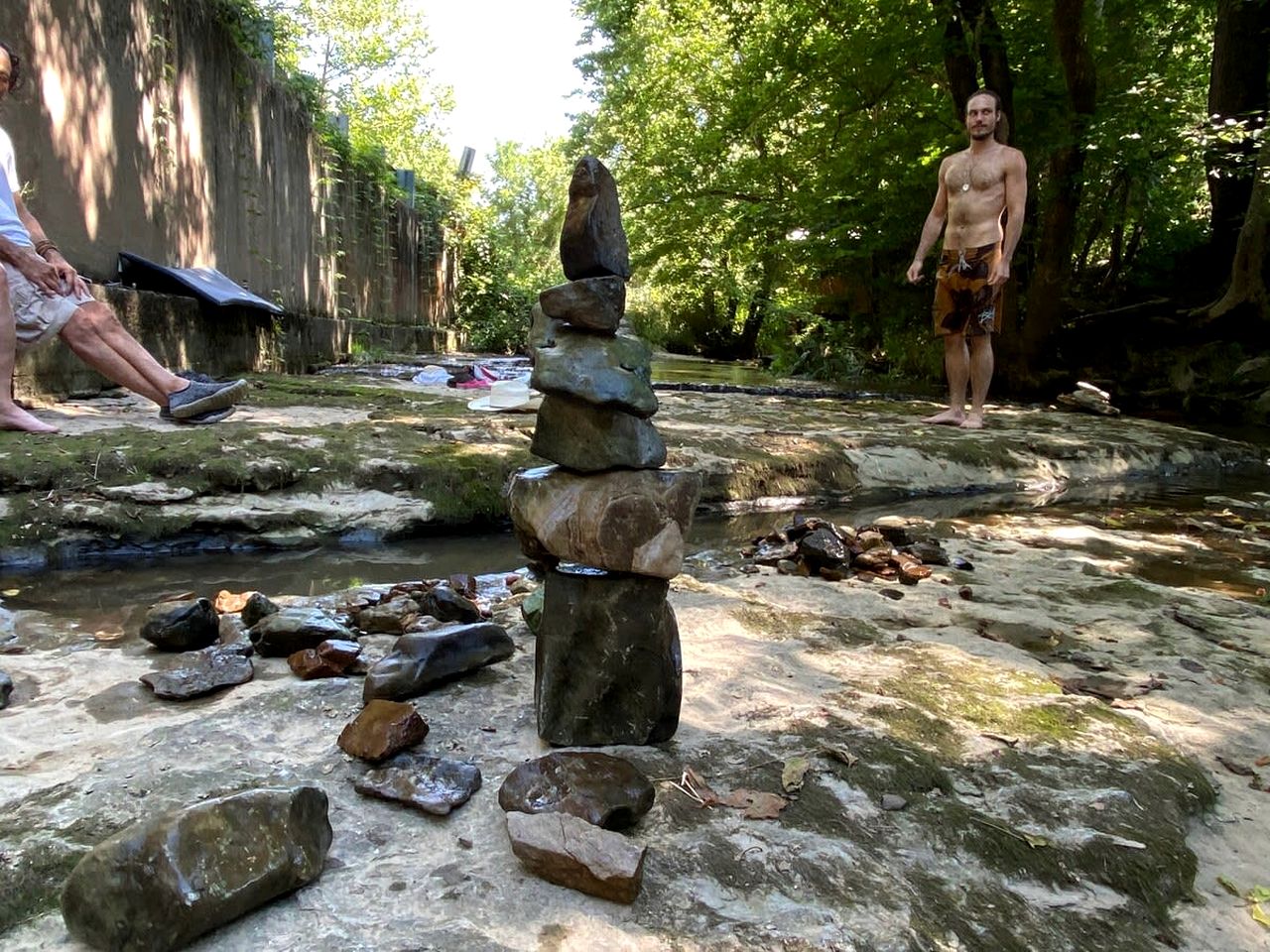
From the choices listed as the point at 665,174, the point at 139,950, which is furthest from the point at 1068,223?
the point at 139,950

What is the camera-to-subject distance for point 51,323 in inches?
143

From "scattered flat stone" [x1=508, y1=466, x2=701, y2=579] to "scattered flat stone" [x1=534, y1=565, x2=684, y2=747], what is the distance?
5 cm

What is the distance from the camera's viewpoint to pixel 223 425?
373 centimetres

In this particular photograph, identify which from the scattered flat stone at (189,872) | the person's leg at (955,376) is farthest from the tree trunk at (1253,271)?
the scattered flat stone at (189,872)

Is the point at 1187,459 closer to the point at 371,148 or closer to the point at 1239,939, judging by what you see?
the point at 1239,939

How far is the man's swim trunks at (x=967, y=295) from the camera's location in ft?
17.2

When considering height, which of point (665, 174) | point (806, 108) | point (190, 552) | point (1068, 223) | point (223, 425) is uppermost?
point (806, 108)

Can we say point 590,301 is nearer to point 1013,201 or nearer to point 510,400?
point 510,400

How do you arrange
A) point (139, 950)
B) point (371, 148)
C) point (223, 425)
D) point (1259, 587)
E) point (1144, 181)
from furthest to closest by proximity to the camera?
point (371, 148) → point (1144, 181) → point (223, 425) → point (1259, 587) → point (139, 950)

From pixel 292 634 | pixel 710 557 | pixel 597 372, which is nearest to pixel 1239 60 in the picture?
pixel 710 557

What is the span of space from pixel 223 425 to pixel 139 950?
3164 mm

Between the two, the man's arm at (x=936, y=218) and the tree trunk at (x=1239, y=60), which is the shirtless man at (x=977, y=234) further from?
the tree trunk at (x=1239, y=60)

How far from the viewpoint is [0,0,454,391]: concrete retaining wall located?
174 inches

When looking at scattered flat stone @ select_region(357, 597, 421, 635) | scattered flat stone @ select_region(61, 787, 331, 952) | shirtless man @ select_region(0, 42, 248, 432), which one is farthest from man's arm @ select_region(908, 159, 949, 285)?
scattered flat stone @ select_region(61, 787, 331, 952)
